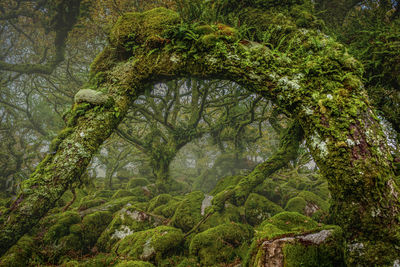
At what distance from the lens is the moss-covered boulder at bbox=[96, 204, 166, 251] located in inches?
193

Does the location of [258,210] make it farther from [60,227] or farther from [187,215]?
[60,227]

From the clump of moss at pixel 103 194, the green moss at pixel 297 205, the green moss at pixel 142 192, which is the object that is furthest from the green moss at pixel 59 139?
the green moss at pixel 297 205

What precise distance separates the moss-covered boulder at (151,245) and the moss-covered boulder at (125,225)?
1.40 feet

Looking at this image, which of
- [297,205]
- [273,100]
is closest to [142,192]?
[297,205]

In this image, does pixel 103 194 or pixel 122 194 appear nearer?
pixel 122 194

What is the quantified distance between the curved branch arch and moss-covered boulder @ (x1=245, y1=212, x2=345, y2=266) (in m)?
0.27

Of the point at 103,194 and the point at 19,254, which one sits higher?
the point at 103,194

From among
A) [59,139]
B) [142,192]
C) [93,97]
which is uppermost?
[93,97]

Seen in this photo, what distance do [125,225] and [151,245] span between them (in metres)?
1.63

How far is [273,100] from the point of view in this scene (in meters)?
3.65

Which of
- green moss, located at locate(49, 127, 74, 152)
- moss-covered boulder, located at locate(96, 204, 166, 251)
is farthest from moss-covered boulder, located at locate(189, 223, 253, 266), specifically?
green moss, located at locate(49, 127, 74, 152)

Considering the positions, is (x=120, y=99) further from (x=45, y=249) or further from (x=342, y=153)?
(x=342, y=153)

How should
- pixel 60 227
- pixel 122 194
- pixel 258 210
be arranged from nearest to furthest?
1. pixel 60 227
2. pixel 258 210
3. pixel 122 194

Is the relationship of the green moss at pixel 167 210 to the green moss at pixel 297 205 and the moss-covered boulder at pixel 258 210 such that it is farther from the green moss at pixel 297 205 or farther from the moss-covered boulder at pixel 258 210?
the green moss at pixel 297 205
